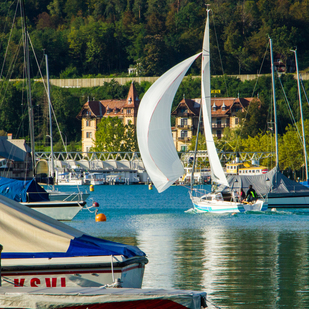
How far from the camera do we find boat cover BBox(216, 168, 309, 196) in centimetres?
3441

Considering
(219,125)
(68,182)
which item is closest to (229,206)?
(68,182)

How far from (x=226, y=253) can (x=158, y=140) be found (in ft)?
43.3

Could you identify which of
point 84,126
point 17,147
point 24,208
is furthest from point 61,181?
point 24,208

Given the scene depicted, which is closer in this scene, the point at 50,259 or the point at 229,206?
the point at 50,259

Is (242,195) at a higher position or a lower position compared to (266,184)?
lower

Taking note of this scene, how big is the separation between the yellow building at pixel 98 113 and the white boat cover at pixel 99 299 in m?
118

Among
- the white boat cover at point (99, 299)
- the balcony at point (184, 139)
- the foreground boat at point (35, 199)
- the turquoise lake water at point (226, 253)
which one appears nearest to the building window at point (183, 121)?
the balcony at point (184, 139)

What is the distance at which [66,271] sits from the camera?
8.84 meters

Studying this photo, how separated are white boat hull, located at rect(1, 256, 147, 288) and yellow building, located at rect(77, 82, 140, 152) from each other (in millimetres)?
116272

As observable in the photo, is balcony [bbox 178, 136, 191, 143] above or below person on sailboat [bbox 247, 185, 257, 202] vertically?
above

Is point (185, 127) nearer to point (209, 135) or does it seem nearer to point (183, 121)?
point (183, 121)

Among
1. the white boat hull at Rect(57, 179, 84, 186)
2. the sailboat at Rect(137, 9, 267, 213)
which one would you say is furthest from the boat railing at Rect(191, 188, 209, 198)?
the white boat hull at Rect(57, 179, 84, 186)

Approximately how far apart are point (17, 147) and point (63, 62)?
74325 mm

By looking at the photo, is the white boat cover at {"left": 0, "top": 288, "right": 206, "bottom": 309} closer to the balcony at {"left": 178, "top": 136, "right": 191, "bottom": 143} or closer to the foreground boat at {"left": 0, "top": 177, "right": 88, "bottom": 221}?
the foreground boat at {"left": 0, "top": 177, "right": 88, "bottom": 221}
